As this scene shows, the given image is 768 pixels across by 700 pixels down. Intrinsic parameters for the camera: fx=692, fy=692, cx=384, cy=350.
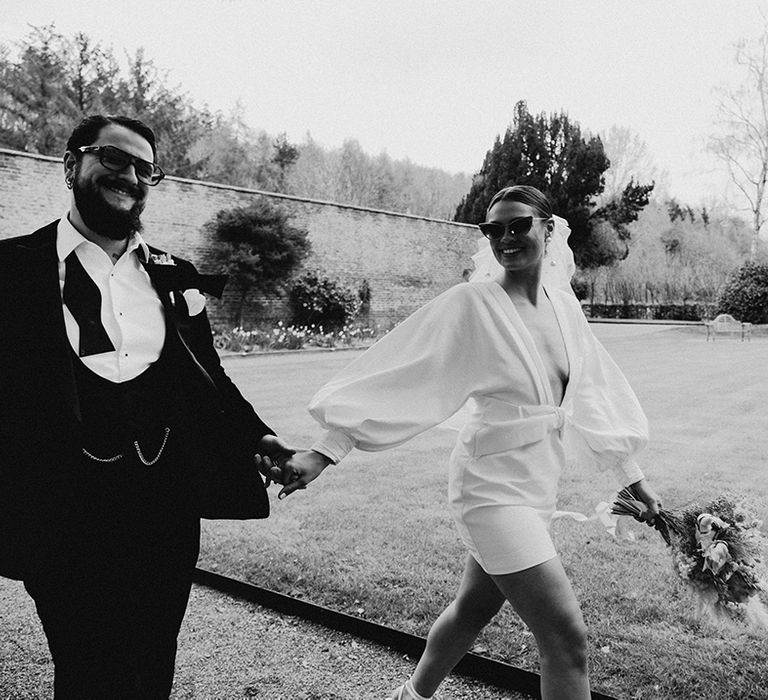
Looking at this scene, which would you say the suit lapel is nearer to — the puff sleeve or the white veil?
the puff sleeve

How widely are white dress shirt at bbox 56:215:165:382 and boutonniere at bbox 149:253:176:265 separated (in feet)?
0.10

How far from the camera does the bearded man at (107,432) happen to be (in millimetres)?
1682

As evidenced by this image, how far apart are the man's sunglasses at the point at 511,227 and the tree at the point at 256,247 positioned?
48.8 feet

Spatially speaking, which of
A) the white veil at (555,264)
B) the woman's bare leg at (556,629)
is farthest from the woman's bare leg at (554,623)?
the white veil at (555,264)

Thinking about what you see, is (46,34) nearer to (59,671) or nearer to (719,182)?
(719,182)

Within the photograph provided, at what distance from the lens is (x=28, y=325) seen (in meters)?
1.70

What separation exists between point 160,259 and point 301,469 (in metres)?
0.74

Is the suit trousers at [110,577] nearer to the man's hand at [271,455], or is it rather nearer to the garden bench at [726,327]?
the man's hand at [271,455]

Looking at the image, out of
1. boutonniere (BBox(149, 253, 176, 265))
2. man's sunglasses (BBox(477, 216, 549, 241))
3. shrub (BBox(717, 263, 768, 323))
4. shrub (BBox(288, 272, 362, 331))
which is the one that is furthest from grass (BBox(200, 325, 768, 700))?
shrub (BBox(717, 263, 768, 323))

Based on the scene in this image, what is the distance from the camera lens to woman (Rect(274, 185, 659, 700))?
5.88ft

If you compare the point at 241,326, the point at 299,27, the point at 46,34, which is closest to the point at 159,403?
the point at 299,27

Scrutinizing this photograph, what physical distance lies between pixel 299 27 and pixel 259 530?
12.5 ft

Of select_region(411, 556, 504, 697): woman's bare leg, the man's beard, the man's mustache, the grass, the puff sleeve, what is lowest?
the grass

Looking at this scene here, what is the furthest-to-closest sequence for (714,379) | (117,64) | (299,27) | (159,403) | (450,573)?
(117,64) → (714,379) → (299,27) → (450,573) → (159,403)
